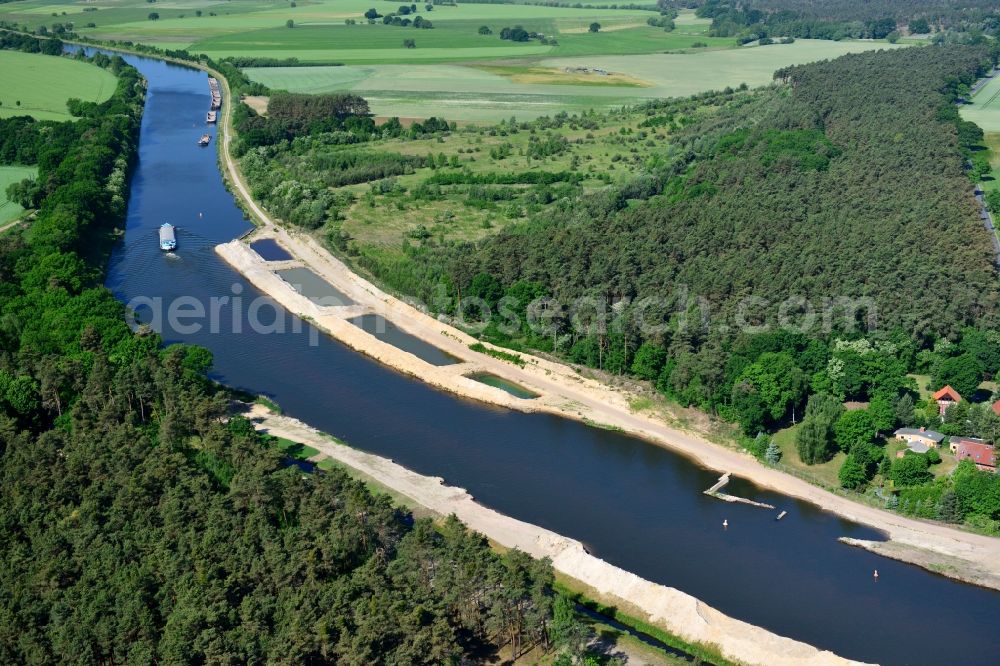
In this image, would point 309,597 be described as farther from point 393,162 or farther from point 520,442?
point 393,162

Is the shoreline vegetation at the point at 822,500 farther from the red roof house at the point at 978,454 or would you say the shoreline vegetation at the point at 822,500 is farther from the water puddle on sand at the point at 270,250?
the water puddle on sand at the point at 270,250

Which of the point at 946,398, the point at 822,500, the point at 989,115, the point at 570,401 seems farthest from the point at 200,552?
the point at 989,115

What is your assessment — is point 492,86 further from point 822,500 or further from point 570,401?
point 822,500

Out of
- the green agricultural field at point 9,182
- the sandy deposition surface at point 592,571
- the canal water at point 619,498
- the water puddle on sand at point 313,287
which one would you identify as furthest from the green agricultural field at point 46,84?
the sandy deposition surface at point 592,571

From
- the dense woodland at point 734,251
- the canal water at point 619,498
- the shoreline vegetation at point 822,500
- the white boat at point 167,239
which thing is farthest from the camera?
the white boat at point 167,239

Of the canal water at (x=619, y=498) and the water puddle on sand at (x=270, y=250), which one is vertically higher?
the water puddle on sand at (x=270, y=250)

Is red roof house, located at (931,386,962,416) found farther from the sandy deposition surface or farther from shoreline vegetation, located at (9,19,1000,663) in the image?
the sandy deposition surface
